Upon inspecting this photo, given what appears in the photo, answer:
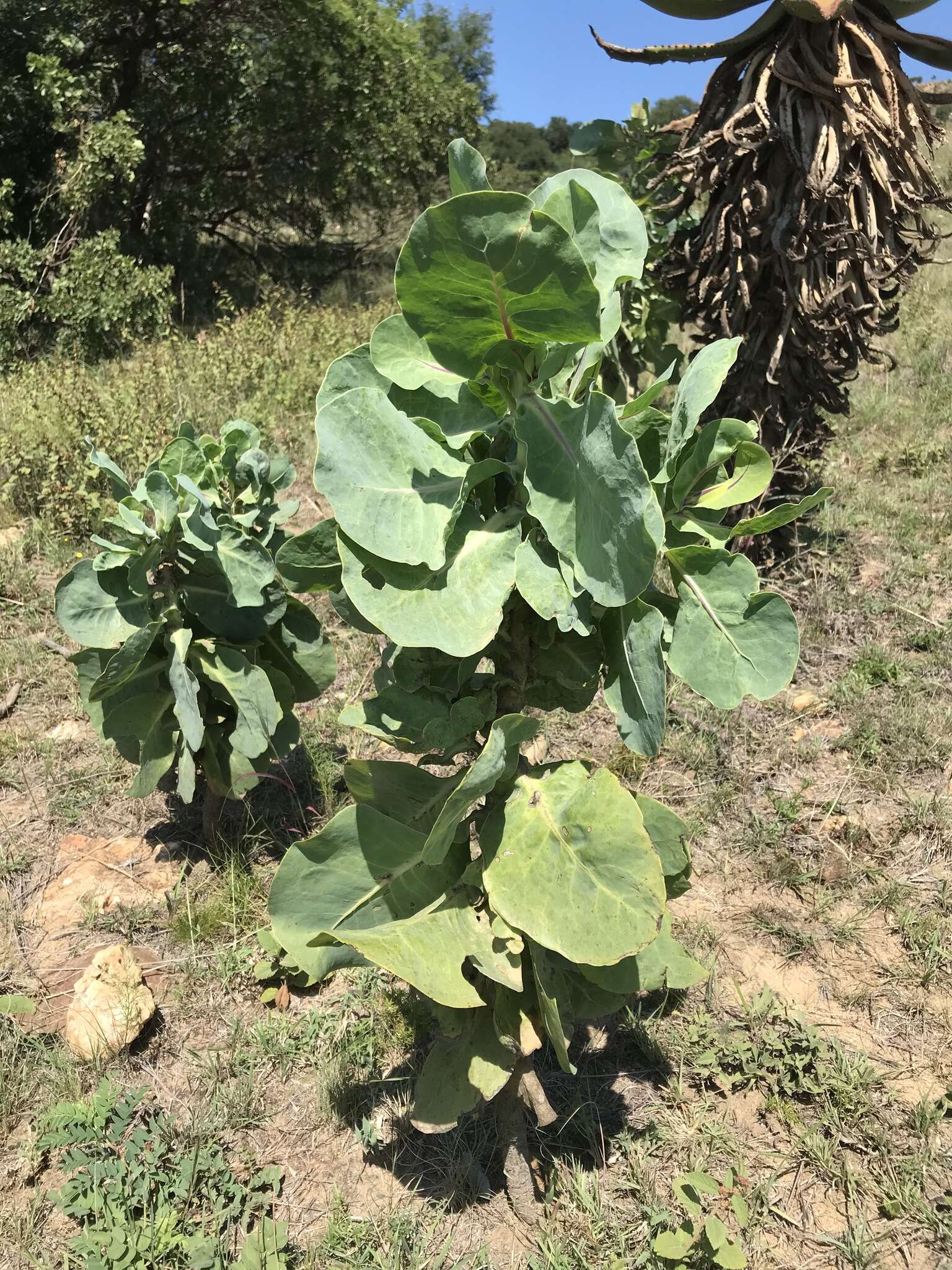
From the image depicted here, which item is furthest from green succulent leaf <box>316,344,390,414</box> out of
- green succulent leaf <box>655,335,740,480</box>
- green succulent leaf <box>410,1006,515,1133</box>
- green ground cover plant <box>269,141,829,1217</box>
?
green succulent leaf <box>410,1006,515,1133</box>

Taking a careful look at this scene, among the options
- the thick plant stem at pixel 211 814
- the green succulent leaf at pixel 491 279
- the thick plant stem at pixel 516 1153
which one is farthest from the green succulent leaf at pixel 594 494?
the thick plant stem at pixel 211 814

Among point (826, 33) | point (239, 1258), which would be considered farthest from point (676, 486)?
point (826, 33)

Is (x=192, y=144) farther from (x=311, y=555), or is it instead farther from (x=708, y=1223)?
(x=708, y=1223)

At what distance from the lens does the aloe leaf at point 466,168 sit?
3.78 feet

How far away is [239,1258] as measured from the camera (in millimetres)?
1911

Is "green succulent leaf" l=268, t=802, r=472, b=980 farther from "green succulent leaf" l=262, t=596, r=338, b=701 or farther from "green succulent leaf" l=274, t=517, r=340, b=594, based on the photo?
"green succulent leaf" l=262, t=596, r=338, b=701

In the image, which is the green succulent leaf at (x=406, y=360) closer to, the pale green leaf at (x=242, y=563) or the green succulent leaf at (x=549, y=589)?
the green succulent leaf at (x=549, y=589)

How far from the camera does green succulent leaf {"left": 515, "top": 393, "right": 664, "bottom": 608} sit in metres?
1.09

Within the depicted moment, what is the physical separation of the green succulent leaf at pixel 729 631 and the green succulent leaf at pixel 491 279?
1.31 feet

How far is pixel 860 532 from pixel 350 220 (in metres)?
12.6

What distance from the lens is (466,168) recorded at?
1.17 meters

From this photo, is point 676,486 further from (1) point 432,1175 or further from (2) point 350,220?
(2) point 350,220

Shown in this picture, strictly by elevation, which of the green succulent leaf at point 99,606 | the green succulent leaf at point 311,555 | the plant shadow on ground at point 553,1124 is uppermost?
the green succulent leaf at point 311,555

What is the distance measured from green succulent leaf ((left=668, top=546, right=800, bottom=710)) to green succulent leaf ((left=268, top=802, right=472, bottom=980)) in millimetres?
629
